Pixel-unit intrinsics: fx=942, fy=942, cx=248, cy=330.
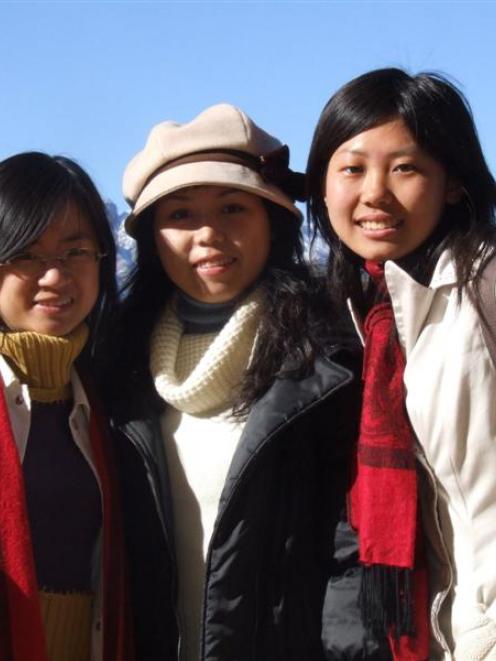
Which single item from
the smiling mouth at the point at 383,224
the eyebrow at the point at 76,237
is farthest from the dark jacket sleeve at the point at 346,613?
the eyebrow at the point at 76,237

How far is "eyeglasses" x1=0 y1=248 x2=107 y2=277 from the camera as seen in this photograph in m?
2.92

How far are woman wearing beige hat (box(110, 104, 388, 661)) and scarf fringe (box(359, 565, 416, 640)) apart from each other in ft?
0.30

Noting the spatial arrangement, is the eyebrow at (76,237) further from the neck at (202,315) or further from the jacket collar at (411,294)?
the jacket collar at (411,294)

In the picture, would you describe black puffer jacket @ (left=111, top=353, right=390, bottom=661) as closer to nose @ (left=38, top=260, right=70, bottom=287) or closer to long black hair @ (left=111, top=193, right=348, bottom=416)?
long black hair @ (left=111, top=193, right=348, bottom=416)

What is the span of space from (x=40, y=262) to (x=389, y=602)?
1459 mm

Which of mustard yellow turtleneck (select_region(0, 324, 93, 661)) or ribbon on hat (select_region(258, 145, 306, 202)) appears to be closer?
mustard yellow turtleneck (select_region(0, 324, 93, 661))

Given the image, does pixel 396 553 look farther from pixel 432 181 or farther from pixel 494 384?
pixel 432 181

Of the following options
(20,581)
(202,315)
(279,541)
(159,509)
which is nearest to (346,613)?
(279,541)

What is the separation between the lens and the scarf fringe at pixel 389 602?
2.59 meters

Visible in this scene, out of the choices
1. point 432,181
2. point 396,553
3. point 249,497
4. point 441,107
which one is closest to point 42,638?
point 249,497

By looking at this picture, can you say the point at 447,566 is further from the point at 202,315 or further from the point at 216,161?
the point at 216,161

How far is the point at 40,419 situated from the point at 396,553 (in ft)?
3.85

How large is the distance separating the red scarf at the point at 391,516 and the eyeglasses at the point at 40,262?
39.4 inches

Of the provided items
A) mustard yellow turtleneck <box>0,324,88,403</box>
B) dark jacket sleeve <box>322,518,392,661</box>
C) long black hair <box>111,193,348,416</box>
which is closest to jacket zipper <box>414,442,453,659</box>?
dark jacket sleeve <box>322,518,392,661</box>
